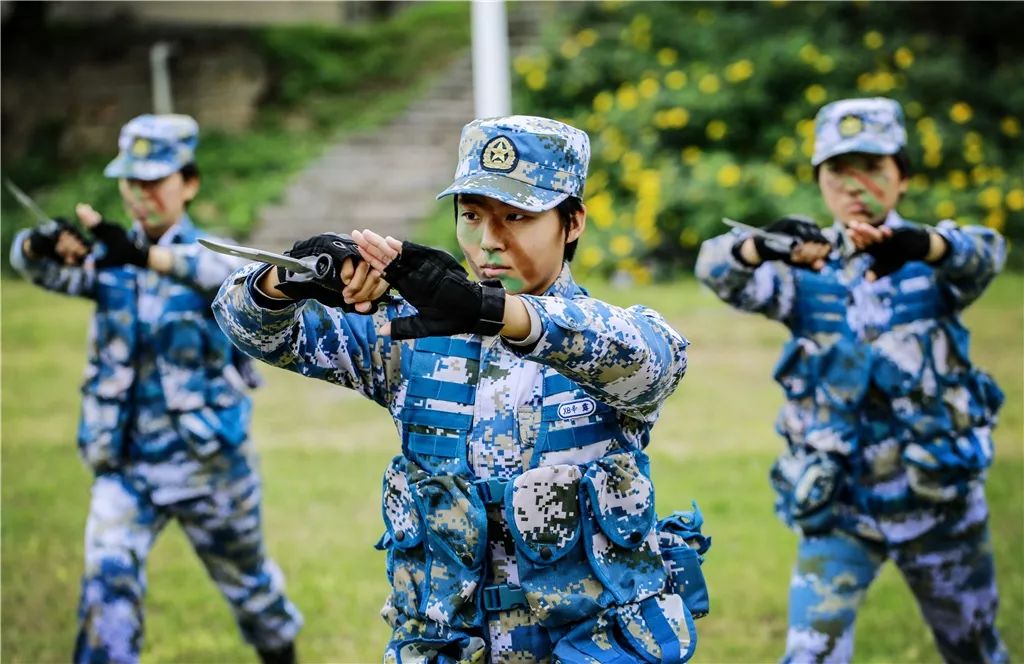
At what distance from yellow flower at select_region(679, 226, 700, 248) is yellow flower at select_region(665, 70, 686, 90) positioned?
1955 mm

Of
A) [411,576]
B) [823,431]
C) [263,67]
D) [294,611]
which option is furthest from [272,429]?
[263,67]

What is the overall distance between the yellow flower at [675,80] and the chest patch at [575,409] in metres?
11.9

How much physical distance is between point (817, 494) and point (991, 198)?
943 centimetres

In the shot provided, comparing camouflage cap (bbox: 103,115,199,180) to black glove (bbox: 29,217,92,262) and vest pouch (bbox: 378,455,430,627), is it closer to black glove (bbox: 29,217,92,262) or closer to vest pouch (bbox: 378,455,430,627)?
black glove (bbox: 29,217,92,262)

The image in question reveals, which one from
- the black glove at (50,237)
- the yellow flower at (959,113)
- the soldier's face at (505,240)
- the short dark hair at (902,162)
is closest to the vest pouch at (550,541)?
the soldier's face at (505,240)

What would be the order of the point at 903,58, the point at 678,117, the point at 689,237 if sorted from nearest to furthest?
the point at 689,237 → the point at 678,117 → the point at 903,58

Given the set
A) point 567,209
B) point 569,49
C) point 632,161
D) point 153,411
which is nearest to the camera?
point 567,209

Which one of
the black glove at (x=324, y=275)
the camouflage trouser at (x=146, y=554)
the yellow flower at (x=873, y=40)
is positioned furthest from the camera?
the yellow flower at (x=873, y=40)

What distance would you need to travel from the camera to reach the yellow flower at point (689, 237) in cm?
1342

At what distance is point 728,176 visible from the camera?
1351 cm

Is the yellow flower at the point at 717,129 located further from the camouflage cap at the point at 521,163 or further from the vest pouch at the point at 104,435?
the camouflage cap at the point at 521,163

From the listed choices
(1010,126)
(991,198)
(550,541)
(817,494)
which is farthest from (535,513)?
(1010,126)

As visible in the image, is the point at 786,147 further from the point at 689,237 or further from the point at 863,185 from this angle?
the point at 863,185

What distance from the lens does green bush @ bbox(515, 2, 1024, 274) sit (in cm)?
1360
